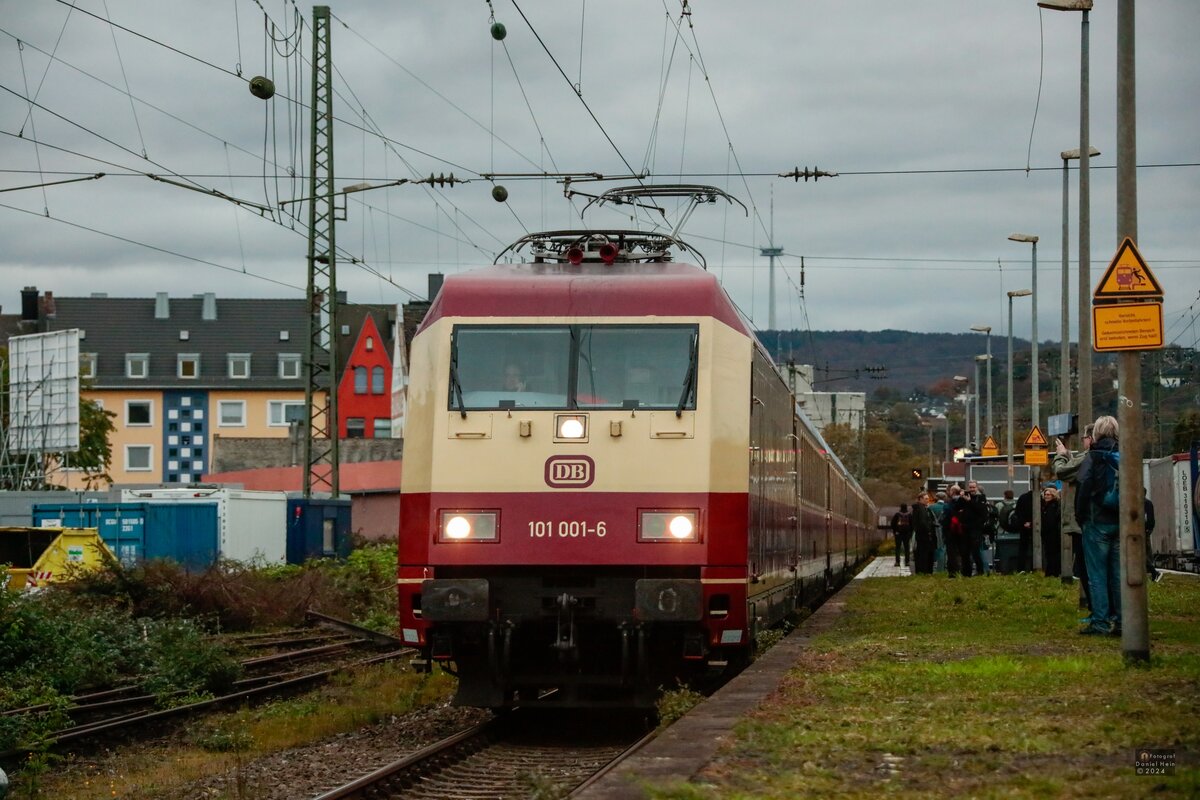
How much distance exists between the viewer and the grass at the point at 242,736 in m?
11.7

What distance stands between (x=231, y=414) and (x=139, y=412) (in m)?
5.34

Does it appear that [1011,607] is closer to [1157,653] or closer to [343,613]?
[1157,653]

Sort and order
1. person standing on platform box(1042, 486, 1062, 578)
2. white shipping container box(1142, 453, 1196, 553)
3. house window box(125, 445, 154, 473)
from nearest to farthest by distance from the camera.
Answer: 1. person standing on platform box(1042, 486, 1062, 578)
2. white shipping container box(1142, 453, 1196, 553)
3. house window box(125, 445, 154, 473)

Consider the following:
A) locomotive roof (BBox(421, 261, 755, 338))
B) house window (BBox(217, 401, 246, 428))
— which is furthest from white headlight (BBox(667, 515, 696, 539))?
house window (BBox(217, 401, 246, 428))

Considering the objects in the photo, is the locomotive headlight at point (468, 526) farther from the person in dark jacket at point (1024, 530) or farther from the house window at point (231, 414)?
the house window at point (231, 414)

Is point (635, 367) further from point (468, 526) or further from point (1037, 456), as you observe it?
point (1037, 456)

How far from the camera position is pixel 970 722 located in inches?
353

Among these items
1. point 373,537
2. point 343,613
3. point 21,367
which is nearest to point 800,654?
point 343,613

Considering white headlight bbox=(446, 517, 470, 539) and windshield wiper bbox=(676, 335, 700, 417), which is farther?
windshield wiper bbox=(676, 335, 700, 417)

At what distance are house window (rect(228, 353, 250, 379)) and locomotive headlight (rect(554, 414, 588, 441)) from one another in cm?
8518

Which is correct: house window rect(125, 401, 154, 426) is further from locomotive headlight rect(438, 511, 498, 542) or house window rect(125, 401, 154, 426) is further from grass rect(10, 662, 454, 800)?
locomotive headlight rect(438, 511, 498, 542)

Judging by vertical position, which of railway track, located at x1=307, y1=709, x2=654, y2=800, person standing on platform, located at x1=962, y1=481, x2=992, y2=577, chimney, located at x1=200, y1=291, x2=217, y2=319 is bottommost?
railway track, located at x1=307, y1=709, x2=654, y2=800

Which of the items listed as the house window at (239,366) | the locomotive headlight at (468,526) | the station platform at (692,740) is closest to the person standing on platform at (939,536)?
the station platform at (692,740)

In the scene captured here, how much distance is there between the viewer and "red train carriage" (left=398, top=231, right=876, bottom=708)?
11664 mm
